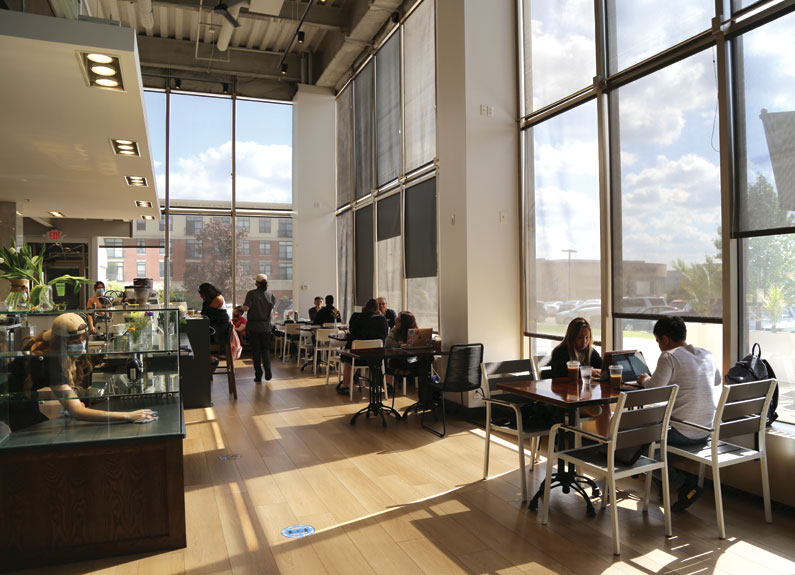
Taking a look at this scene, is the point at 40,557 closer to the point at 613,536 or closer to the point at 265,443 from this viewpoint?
the point at 265,443

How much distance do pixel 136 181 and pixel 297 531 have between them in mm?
5396

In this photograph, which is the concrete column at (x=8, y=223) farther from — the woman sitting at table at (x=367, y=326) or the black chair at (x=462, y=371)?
the black chair at (x=462, y=371)

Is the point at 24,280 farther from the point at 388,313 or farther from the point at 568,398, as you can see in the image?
the point at 388,313

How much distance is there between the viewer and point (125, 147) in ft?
17.5

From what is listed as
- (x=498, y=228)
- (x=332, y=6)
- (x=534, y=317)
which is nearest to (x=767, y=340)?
(x=534, y=317)

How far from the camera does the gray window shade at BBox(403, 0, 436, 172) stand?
8.22 meters

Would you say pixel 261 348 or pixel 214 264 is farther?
pixel 214 264

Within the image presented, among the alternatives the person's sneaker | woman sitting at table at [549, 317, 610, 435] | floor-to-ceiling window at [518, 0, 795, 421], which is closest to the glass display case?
woman sitting at table at [549, 317, 610, 435]

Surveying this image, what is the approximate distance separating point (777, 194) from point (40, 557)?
16.0ft

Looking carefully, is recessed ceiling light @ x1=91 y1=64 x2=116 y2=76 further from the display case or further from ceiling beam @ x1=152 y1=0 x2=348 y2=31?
ceiling beam @ x1=152 y1=0 x2=348 y2=31

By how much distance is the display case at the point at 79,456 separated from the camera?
117 inches

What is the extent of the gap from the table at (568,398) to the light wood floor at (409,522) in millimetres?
120

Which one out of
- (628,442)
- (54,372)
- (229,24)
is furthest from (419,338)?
(229,24)

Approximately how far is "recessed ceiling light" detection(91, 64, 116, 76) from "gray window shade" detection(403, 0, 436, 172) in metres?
5.27
